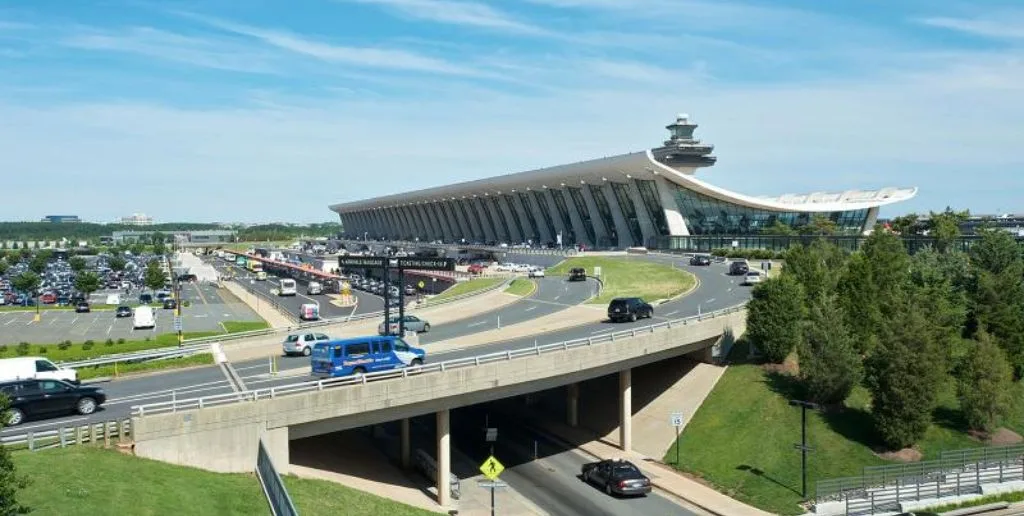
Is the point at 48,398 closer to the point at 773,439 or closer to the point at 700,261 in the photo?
the point at 773,439

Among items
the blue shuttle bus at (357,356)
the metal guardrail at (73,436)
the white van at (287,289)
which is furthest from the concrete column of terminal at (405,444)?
the white van at (287,289)

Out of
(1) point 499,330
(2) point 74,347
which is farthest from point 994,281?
(2) point 74,347

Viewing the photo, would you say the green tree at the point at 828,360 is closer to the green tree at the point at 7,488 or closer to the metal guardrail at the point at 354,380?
the metal guardrail at the point at 354,380

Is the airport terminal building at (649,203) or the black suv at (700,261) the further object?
the airport terminal building at (649,203)

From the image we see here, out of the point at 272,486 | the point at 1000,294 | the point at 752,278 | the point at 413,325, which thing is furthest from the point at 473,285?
the point at 272,486

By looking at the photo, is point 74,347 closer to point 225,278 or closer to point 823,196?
point 225,278
